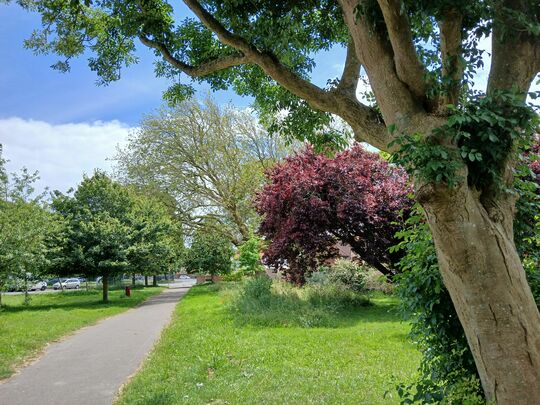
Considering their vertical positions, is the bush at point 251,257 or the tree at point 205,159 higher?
the tree at point 205,159

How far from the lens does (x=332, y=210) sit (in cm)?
1462

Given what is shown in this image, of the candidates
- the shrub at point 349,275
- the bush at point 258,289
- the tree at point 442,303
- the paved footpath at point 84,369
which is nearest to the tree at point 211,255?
the shrub at point 349,275

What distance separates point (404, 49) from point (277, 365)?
19.4 feet

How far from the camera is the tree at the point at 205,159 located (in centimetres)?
3005

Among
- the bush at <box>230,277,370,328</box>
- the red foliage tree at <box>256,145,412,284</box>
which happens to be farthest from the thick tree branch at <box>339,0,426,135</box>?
the red foliage tree at <box>256,145,412,284</box>

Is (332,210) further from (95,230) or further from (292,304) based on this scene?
(95,230)

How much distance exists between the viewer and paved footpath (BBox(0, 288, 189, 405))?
6684mm

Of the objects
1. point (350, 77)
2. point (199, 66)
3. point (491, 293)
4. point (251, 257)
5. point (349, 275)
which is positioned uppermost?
point (199, 66)

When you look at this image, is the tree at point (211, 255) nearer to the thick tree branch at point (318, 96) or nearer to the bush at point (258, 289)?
the bush at point (258, 289)

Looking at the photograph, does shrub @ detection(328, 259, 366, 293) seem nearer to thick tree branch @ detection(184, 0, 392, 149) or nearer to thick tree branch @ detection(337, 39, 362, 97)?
thick tree branch @ detection(337, 39, 362, 97)

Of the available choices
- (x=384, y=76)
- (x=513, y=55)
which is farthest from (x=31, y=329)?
(x=513, y=55)

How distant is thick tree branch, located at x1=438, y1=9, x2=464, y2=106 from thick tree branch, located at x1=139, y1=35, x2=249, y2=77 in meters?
2.31

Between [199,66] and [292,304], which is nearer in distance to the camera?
[199,66]

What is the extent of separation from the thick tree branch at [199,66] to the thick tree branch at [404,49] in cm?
210
